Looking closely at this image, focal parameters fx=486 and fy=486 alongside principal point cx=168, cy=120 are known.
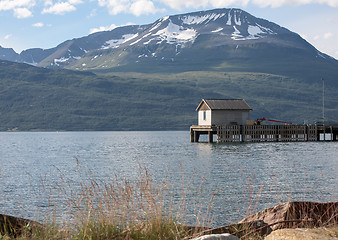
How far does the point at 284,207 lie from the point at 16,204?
15.8m

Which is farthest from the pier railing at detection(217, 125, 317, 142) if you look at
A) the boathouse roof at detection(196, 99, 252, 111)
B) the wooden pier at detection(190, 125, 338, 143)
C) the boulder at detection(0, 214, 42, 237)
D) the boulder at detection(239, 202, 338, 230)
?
the boulder at detection(0, 214, 42, 237)

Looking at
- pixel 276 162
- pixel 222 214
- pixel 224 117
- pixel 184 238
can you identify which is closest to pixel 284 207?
pixel 184 238

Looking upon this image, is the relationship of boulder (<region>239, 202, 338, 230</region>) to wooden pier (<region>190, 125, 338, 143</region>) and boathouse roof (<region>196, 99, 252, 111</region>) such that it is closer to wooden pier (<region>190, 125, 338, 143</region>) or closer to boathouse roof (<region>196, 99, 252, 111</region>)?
boathouse roof (<region>196, 99, 252, 111</region>)

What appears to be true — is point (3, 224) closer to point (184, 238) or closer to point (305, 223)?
point (184, 238)

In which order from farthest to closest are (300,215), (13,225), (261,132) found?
(261,132) → (300,215) → (13,225)

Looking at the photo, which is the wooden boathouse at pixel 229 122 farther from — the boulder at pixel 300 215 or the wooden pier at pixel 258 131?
the boulder at pixel 300 215

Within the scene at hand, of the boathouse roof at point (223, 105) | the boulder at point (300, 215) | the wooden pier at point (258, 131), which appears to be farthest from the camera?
the wooden pier at point (258, 131)

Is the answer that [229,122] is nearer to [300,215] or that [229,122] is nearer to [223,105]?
[223,105]

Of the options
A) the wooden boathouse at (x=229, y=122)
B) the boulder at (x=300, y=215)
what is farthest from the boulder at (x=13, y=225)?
the wooden boathouse at (x=229, y=122)

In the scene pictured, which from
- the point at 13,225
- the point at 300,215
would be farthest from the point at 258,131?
the point at 13,225

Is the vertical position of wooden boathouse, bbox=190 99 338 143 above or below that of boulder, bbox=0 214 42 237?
above

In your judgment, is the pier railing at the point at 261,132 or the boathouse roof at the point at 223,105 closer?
the boathouse roof at the point at 223,105

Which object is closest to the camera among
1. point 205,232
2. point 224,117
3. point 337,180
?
point 205,232

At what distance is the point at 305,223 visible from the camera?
10812mm
